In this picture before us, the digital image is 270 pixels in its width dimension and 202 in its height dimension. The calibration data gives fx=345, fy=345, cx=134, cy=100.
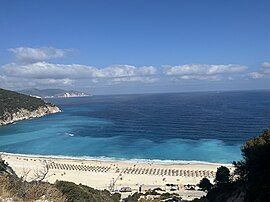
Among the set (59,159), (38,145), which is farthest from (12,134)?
(59,159)

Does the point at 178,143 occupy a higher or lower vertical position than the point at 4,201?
lower

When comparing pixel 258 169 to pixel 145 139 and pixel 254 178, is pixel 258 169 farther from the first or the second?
pixel 145 139

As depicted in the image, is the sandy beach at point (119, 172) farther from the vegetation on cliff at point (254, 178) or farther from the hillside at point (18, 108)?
the hillside at point (18, 108)

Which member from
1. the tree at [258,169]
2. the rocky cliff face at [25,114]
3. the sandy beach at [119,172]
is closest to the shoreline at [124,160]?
the sandy beach at [119,172]

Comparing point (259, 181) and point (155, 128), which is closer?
point (259, 181)

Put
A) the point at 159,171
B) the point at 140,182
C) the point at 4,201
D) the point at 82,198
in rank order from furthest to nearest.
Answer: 1. the point at 159,171
2. the point at 140,182
3. the point at 82,198
4. the point at 4,201

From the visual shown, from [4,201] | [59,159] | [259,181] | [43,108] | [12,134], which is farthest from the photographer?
[43,108]

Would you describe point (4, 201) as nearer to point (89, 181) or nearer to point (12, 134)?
point (89, 181)

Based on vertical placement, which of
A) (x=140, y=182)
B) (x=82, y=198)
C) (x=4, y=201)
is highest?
(x=4, y=201)
